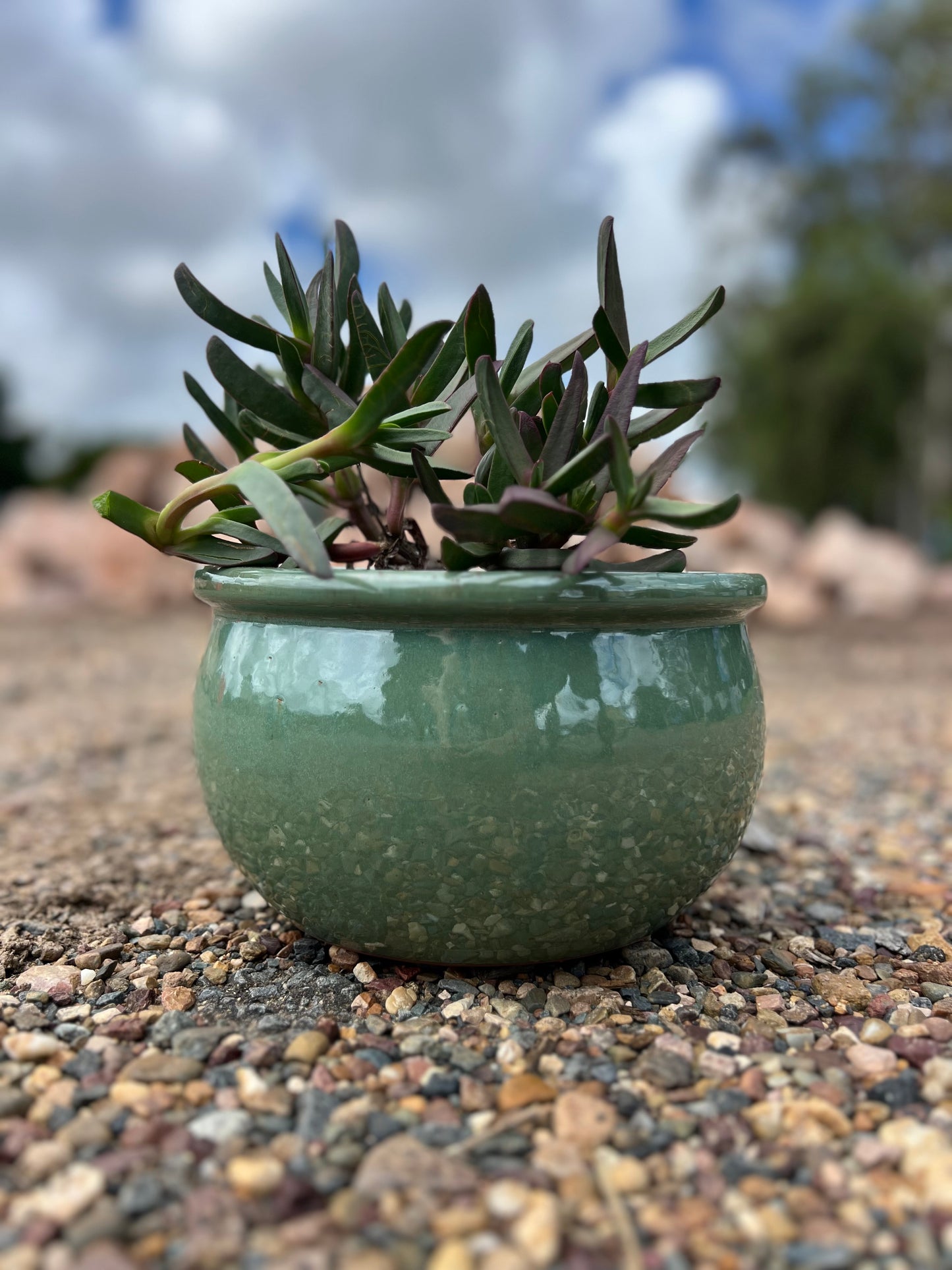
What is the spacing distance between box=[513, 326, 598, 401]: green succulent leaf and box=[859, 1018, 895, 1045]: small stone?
96 centimetres

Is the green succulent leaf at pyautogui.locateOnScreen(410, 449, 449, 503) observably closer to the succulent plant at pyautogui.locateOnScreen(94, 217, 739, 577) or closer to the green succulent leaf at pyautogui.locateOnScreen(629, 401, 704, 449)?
the succulent plant at pyautogui.locateOnScreen(94, 217, 739, 577)

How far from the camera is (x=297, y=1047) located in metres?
1.25

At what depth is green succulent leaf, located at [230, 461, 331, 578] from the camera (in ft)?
4.06

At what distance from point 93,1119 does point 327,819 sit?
43cm

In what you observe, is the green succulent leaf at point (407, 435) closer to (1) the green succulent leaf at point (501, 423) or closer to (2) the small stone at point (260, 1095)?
(1) the green succulent leaf at point (501, 423)

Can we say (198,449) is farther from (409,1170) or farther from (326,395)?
(409,1170)

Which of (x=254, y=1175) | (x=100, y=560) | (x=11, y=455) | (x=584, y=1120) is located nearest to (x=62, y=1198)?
(x=254, y=1175)

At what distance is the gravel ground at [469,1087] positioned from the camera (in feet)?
3.14

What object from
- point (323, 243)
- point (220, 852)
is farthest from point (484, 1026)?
point (323, 243)

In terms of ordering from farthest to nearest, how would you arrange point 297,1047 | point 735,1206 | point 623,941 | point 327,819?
point 623,941 < point 327,819 < point 297,1047 < point 735,1206

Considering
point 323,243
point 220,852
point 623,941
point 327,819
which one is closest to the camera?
point 327,819

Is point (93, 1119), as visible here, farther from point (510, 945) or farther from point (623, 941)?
point (623, 941)

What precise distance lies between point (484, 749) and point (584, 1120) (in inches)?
17.0

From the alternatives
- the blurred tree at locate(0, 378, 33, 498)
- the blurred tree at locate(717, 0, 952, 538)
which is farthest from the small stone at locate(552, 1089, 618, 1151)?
the blurred tree at locate(0, 378, 33, 498)
